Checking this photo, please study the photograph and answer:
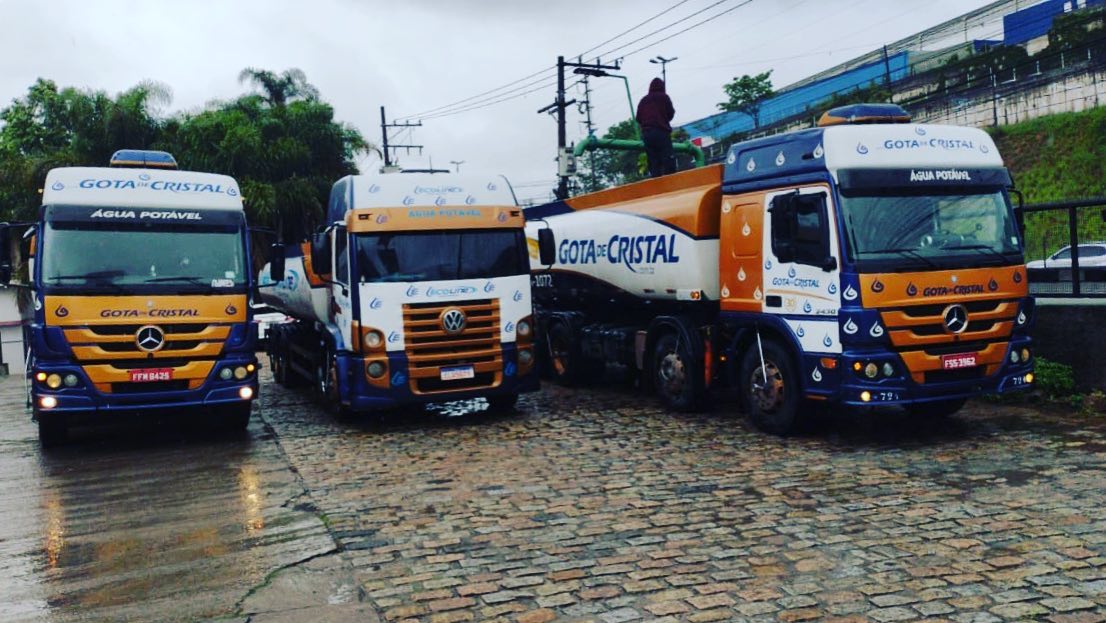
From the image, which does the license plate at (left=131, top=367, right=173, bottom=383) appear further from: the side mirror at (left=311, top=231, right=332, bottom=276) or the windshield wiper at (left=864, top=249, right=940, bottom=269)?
the windshield wiper at (left=864, top=249, right=940, bottom=269)

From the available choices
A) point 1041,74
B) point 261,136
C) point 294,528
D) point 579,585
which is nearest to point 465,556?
point 579,585

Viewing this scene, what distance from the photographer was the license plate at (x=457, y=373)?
37.5 ft

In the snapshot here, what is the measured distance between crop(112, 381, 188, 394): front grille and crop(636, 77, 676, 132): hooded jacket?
7.92m

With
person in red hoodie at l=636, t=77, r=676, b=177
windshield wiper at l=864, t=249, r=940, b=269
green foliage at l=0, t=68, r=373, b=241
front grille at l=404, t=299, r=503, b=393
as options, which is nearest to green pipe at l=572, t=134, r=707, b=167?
person in red hoodie at l=636, t=77, r=676, b=177

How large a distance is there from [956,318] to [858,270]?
3.63 ft

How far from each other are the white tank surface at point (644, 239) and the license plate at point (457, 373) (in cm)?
265

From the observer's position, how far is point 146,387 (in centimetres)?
1025

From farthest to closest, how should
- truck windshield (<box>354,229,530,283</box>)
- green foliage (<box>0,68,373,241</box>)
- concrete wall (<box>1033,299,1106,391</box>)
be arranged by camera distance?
1. green foliage (<box>0,68,373,241</box>)
2. truck windshield (<box>354,229,530,283</box>)
3. concrete wall (<box>1033,299,1106,391</box>)

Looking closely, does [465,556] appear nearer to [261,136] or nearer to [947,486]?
[947,486]

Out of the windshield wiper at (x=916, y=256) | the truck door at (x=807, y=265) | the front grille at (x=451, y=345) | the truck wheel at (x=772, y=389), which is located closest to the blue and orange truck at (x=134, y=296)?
the front grille at (x=451, y=345)

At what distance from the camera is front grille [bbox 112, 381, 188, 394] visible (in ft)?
33.4

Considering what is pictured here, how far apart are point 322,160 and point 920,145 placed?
92.3 ft

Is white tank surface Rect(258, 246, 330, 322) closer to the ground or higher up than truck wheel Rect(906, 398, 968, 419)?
higher up

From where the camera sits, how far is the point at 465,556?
6.30m
